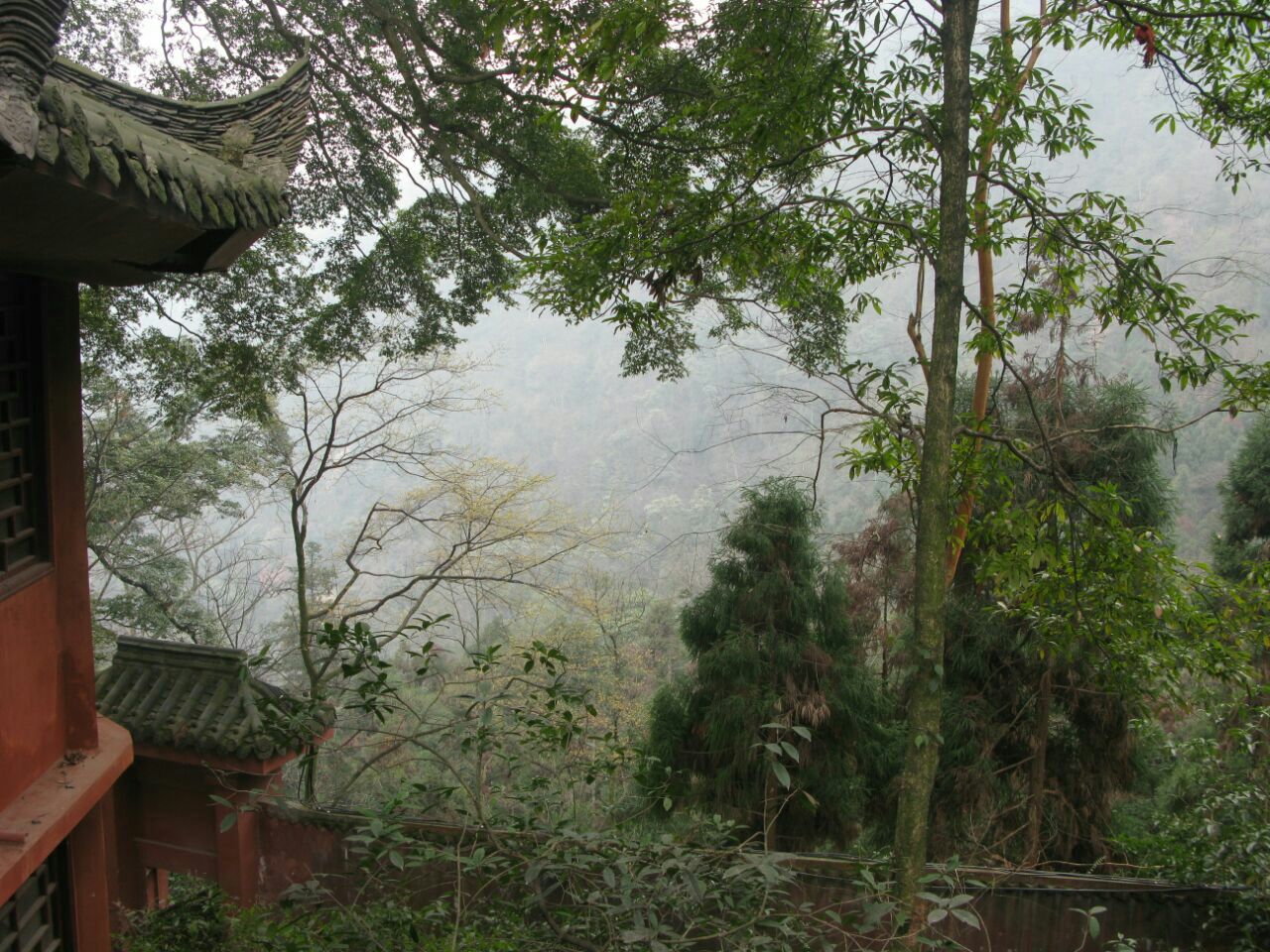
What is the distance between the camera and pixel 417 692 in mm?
16750

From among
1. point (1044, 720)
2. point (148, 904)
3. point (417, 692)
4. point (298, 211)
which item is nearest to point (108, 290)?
point (298, 211)

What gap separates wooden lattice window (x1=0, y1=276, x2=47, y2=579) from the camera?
2234 mm

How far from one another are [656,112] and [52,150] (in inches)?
187

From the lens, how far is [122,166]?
1.51 metres

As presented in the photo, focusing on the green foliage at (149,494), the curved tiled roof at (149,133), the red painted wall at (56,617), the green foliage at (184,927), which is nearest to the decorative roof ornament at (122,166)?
the curved tiled roof at (149,133)

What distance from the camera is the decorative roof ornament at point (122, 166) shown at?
1230 millimetres

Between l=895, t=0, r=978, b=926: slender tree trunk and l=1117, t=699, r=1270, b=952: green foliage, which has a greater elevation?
l=895, t=0, r=978, b=926: slender tree trunk

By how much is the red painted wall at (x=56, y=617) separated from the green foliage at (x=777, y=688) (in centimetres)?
473

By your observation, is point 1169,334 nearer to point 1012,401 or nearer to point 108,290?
point 1012,401

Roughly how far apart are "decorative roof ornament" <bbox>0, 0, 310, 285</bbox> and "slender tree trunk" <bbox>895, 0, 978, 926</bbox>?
1.96 m

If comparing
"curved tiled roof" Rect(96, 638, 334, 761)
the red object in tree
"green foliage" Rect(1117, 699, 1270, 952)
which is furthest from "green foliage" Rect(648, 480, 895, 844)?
the red object in tree

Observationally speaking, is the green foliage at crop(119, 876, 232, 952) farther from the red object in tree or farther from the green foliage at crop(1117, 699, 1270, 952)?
the red object in tree

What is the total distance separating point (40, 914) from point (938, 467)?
2.94 metres

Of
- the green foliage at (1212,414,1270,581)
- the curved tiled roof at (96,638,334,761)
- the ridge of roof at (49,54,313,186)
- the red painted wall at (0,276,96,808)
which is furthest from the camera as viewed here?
the green foliage at (1212,414,1270,581)
